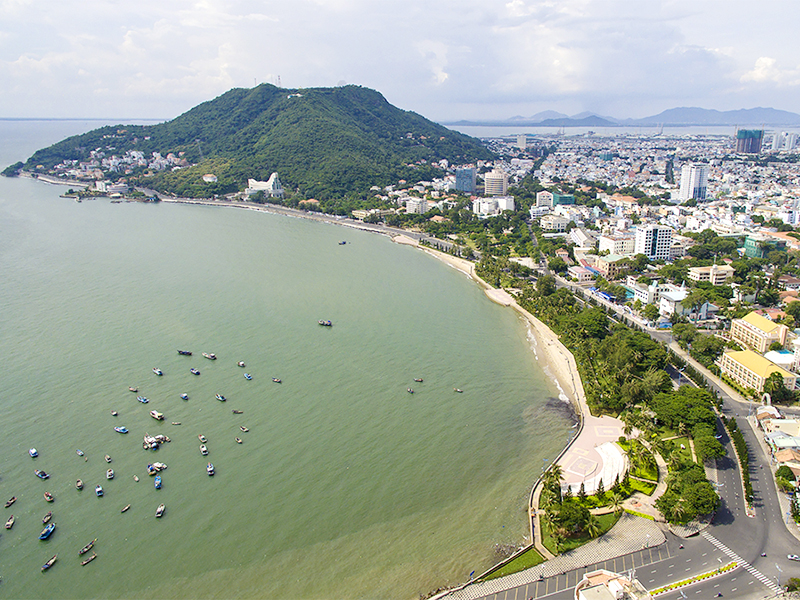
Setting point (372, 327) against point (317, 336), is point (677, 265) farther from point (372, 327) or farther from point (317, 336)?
point (317, 336)

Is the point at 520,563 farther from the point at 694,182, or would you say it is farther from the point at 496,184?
the point at 694,182

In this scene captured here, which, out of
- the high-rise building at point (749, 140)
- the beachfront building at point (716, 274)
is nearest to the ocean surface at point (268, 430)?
the beachfront building at point (716, 274)

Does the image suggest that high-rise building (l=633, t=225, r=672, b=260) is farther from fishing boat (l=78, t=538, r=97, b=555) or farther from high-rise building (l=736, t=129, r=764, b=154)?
high-rise building (l=736, t=129, r=764, b=154)

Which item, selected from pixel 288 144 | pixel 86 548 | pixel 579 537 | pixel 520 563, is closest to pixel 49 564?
pixel 86 548

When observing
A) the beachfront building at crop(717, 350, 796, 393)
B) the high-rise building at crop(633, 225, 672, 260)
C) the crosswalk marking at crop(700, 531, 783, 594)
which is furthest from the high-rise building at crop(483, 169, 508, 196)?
the crosswalk marking at crop(700, 531, 783, 594)

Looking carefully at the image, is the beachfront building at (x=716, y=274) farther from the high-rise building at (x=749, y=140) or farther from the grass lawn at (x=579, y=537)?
the high-rise building at (x=749, y=140)

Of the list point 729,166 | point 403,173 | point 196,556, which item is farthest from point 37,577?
point 729,166
